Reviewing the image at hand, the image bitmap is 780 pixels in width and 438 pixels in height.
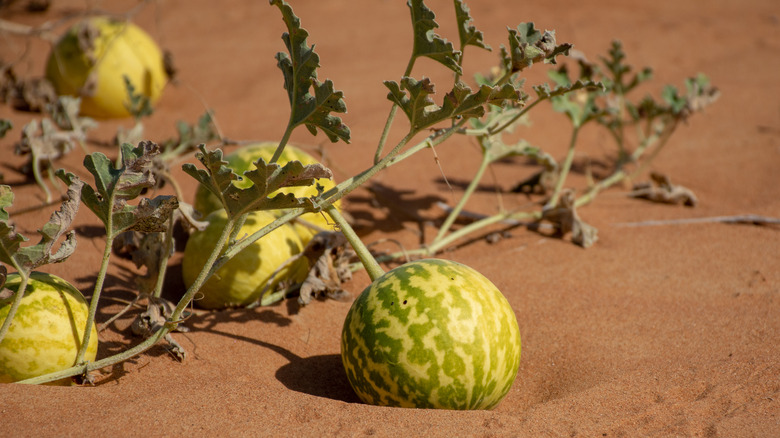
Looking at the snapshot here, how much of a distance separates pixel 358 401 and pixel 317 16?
6562 mm

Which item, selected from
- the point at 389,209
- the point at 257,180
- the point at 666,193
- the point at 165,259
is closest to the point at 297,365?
the point at 165,259

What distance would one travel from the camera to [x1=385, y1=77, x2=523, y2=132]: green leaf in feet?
6.71

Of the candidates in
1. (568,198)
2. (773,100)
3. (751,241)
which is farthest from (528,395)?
(773,100)

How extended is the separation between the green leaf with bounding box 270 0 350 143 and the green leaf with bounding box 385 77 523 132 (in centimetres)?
18

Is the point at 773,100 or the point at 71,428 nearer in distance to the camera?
the point at 71,428

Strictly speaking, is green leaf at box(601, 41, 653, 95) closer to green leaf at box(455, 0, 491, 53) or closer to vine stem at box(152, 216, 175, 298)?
green leaf at box(455, 0, 491, 53)

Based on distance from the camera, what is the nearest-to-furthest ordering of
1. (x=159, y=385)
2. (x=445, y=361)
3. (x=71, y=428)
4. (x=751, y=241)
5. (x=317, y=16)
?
(x=71, y=428), (x=445, y=361), (x=159, y=385), (x=751, y=241), (x=317, y=16)

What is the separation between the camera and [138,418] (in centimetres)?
203

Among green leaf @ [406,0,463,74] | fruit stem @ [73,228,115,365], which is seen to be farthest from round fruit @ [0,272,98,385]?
green leaf @ [406,0,463,74]

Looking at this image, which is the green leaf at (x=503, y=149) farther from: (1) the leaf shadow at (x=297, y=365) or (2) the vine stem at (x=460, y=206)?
(1) the leaf shadow at (x=297, y=365)

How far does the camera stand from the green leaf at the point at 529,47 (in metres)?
2.15

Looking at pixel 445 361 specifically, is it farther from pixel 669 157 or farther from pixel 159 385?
pixel 669 157

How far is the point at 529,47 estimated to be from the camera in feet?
7.06

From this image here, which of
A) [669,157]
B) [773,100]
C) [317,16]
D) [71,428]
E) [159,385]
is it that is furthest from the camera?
[317,16]
